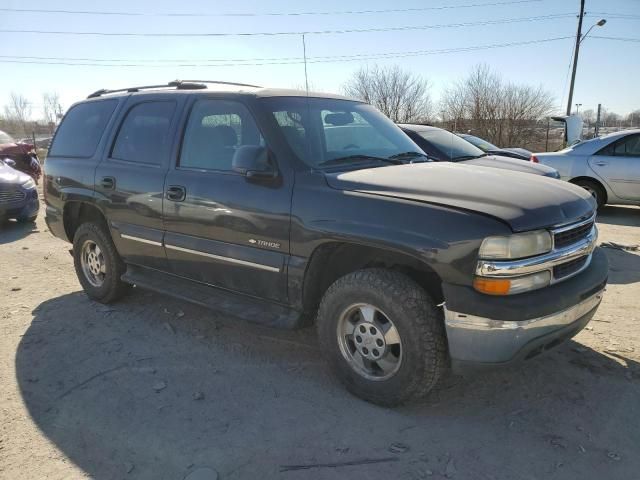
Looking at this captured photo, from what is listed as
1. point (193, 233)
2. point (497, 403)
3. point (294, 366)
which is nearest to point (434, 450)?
point (497, 403)

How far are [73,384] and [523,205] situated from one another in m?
3.08

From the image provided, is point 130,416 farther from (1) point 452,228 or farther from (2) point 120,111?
(2) point 120,111

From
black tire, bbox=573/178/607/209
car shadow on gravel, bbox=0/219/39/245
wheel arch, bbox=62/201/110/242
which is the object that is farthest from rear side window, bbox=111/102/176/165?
black tire, bbox=573/178/607/209

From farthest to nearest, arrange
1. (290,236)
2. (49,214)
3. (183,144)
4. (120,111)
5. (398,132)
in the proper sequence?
(49,214), (120,111), (398,132), (183,144), (290,236)

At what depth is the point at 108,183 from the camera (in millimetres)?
4559

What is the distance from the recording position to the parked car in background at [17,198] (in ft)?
29.0

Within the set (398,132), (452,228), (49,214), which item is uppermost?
(398,132)

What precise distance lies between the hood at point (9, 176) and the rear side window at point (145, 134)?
571cm

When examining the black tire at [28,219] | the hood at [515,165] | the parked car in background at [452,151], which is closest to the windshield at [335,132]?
the parked car in background at [452,151]

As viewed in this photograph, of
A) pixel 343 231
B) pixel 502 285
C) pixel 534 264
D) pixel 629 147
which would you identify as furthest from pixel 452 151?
pixel 502 285

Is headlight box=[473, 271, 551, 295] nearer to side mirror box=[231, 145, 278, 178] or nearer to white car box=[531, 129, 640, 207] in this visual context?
side mirror box=[231, 145, 278, 178]

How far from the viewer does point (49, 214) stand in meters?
5.43

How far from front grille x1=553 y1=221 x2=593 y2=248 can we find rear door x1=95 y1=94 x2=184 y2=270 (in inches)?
112

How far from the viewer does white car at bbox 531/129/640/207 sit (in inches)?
346
